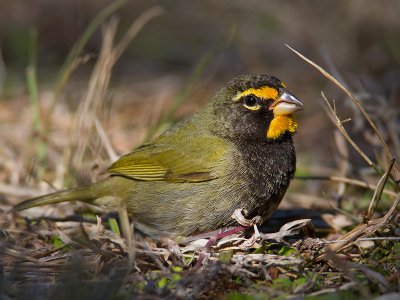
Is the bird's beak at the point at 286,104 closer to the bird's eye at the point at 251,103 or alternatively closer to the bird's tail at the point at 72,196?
the bird's eye at the point at 251,103

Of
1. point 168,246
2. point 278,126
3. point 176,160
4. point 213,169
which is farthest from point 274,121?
point 168,246

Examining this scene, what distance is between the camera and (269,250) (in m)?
4.11

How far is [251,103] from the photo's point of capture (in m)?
4.71

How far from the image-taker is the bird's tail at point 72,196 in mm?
4820

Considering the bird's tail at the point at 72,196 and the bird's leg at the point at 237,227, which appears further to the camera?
the bird's tail at the point at 72,196

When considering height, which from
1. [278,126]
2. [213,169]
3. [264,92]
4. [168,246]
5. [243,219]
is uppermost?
[264,92]

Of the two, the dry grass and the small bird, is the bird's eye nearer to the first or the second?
the small bird

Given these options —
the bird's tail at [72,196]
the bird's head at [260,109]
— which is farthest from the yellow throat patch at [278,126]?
the bird's tail at [72,196]

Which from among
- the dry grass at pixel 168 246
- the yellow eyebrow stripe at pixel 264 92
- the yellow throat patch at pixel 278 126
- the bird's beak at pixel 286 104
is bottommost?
the dry grass at pixel 168 246

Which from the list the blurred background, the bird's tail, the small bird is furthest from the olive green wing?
the blurred background

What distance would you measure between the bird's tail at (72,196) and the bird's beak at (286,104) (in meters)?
1.49

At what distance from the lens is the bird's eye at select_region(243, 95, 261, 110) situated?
468cm

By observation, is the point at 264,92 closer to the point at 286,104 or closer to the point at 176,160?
the point at 286,104

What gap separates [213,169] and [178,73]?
169 inches
